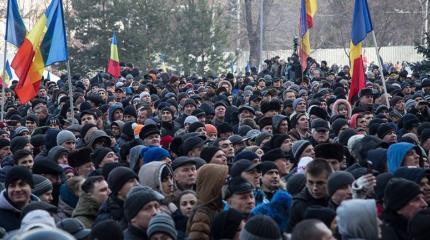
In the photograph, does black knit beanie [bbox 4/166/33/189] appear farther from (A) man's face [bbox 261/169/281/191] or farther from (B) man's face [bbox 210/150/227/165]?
(B) man's face [bbox 210/150/227/165]

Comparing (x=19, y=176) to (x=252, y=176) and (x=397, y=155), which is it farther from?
(x=397, y=155)

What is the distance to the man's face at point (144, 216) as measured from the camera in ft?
26.5

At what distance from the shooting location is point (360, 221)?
23.3ft

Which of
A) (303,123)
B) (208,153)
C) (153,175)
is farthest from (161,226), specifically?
(303,123)

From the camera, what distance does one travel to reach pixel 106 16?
42.5 metres

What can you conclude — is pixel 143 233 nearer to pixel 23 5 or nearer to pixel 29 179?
pixel 29 179

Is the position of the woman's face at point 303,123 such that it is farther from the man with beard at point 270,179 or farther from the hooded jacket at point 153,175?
the hooded jacket at point 153,175

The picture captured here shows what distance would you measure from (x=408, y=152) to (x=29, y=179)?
10.7ft

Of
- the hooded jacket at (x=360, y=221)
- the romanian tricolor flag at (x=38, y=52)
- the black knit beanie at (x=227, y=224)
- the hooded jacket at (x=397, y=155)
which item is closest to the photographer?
the hooded jacket at (x=360, y=221)

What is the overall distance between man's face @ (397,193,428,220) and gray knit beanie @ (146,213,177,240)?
1503mm

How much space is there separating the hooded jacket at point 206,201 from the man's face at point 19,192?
4.67 feet

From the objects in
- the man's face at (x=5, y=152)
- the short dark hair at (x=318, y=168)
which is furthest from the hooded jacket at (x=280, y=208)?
the man's face at (x=5, y=152)

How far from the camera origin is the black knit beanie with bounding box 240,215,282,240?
23.4 feet

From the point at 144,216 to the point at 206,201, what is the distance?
718 mm
